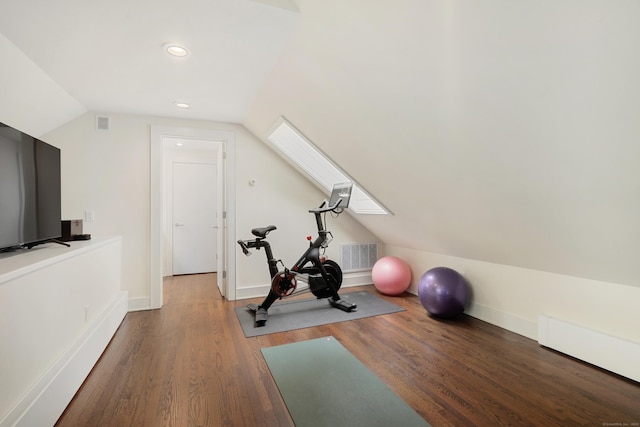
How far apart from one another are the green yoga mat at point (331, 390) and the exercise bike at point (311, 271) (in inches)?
29.9

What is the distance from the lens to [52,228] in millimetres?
2113

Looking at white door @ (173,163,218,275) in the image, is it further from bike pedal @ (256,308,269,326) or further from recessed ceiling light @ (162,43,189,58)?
recessed ceiling light @ (162,43,189,58)

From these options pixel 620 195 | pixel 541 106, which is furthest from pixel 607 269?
pixel 541 106

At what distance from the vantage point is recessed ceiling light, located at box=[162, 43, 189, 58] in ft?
6.56

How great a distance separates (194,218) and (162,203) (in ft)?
6.61

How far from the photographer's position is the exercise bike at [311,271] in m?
3.12

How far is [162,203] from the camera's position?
3561 millimetres

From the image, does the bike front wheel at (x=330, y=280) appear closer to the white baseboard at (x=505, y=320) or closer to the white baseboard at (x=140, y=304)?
the white baseboard at (x=505, y=320)

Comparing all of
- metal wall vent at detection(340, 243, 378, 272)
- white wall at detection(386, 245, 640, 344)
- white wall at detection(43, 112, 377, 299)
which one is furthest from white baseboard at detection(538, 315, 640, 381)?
white wall at detection(43, 112, 377, 299)

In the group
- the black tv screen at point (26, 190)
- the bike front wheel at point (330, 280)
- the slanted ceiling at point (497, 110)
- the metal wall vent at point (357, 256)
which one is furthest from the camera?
the metal wall vent at point (357, 256)

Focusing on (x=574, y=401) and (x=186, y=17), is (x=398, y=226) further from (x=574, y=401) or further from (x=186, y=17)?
(x=186, y=17)

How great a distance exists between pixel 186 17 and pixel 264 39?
0.49m

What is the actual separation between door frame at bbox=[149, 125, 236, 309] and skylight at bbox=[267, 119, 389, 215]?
25.9 inches

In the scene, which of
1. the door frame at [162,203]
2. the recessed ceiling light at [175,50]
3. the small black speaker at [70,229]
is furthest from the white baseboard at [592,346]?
the small black speaker at [70,229]
